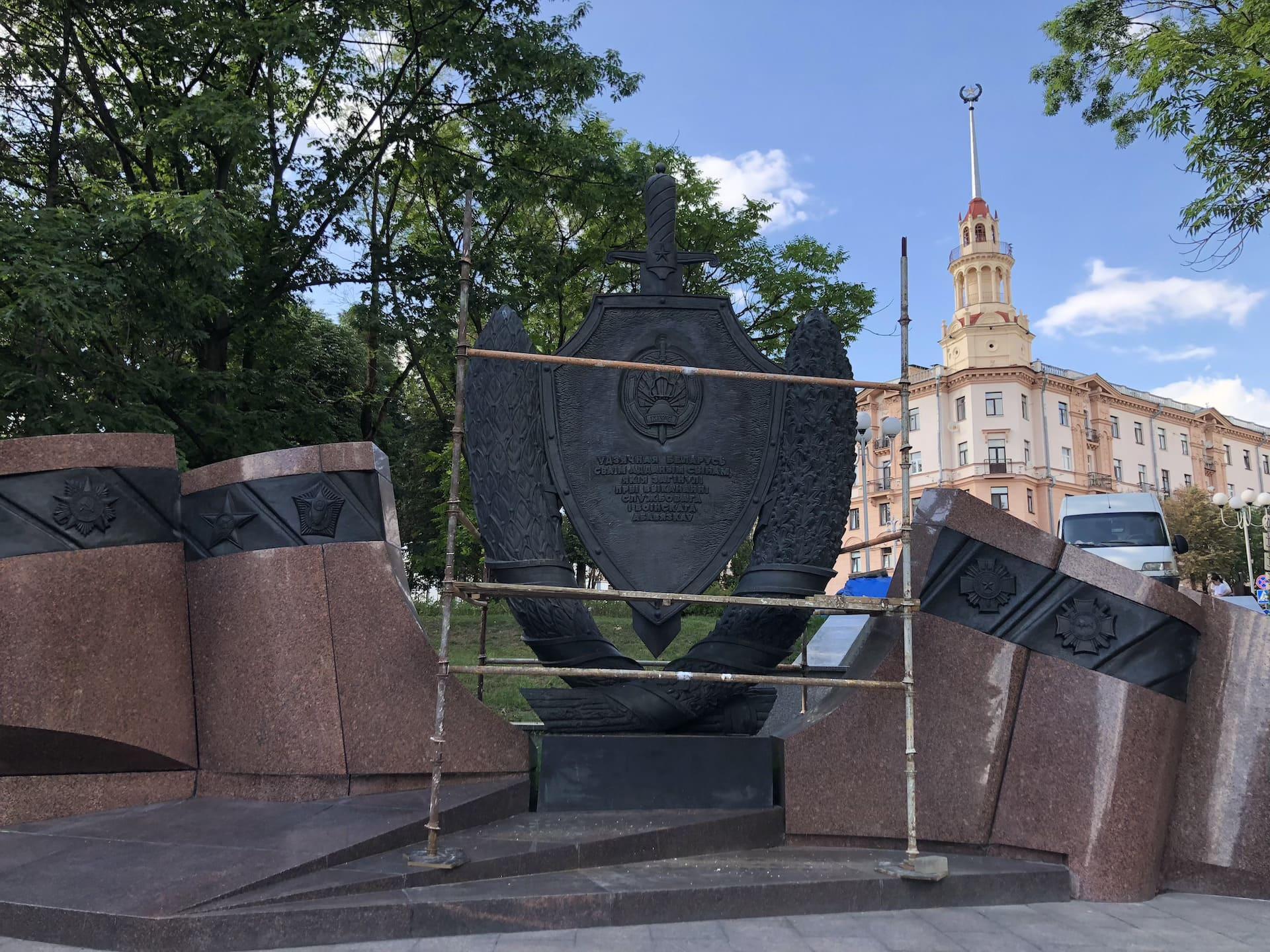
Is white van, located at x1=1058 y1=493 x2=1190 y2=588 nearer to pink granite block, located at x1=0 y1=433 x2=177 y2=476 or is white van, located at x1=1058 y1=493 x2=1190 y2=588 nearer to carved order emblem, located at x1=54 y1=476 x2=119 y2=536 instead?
pink granite block, located at x1=0 y1=433 x2=177 y2=476

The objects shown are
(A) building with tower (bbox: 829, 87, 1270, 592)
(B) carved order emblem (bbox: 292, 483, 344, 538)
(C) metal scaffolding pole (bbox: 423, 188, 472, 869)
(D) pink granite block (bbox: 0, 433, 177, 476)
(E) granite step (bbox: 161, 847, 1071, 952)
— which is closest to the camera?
(E) granite step (bbox: 161, 847, 1071, 952)

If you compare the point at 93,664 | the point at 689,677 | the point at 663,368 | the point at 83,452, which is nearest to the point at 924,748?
the point at 689,677

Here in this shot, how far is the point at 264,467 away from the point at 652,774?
3.25m

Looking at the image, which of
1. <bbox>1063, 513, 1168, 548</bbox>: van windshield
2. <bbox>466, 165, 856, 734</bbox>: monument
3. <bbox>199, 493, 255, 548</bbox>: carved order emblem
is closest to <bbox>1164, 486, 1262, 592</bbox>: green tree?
<bbox>1063, 513, 1168, 548</bbox>: van windshield

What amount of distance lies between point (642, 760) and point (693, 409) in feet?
7.48

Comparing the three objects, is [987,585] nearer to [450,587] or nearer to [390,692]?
[450,587]

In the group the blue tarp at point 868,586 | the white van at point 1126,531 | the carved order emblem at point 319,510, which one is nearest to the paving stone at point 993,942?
the carved order emblem at point 319,510

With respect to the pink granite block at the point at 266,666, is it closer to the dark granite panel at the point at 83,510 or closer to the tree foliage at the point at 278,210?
the dark granite panel at the point at 83,510

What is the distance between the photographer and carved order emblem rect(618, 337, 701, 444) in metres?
5.95

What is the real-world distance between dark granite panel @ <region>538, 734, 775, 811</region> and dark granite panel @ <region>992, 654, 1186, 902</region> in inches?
57.1

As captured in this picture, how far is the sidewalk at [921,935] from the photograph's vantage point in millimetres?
A: 3867

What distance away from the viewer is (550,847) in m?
4.60

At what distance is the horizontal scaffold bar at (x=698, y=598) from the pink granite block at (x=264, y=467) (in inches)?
62.0

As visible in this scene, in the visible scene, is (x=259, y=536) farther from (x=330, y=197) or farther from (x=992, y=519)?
(x=330, y=197)
